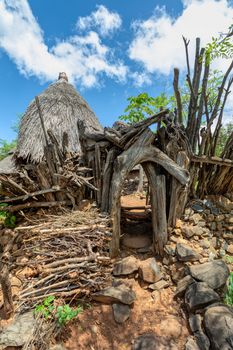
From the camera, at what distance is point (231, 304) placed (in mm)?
2627

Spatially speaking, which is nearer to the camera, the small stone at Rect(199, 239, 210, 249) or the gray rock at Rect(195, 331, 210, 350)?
the gray rock at Rect(195, 331, 210, 350)

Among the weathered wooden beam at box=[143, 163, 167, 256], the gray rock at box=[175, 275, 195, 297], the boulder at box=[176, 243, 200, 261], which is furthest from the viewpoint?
the weathered wooden beam at box=[143, 163, 167, 256]

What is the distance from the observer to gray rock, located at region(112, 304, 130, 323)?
8.83 ft

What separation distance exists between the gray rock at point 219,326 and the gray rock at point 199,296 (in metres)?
0.11

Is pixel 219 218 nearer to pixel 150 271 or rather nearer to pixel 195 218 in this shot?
pixel 195 218

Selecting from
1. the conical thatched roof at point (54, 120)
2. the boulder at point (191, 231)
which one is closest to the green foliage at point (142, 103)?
the conical thatched roof at point (54, 120)

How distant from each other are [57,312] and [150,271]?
59.0 inches

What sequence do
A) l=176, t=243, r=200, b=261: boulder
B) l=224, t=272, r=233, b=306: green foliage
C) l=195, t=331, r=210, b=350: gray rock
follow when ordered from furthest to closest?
1. l=176, t=243, r=200, b=261: boulder
2. l=224, t=272, r=233, b=306: green foliage
3. l=195, t=331, r=210, b=350: gray rock

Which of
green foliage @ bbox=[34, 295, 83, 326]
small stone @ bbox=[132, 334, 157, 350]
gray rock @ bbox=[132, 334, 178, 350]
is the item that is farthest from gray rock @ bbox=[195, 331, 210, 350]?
green foliage @ bbox=[34, 295, 83, 326]

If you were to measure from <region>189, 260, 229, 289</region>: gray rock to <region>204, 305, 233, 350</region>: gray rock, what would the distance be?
0.37 m

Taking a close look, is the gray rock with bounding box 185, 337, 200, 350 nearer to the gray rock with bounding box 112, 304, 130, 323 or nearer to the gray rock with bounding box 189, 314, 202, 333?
the gray rock with bounding box 189, 314, 202, 333

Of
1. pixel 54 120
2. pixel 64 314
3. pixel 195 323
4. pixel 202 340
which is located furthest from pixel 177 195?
pixel 54 120

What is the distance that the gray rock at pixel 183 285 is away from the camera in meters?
2.92

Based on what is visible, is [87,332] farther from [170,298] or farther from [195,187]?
[195,187]
